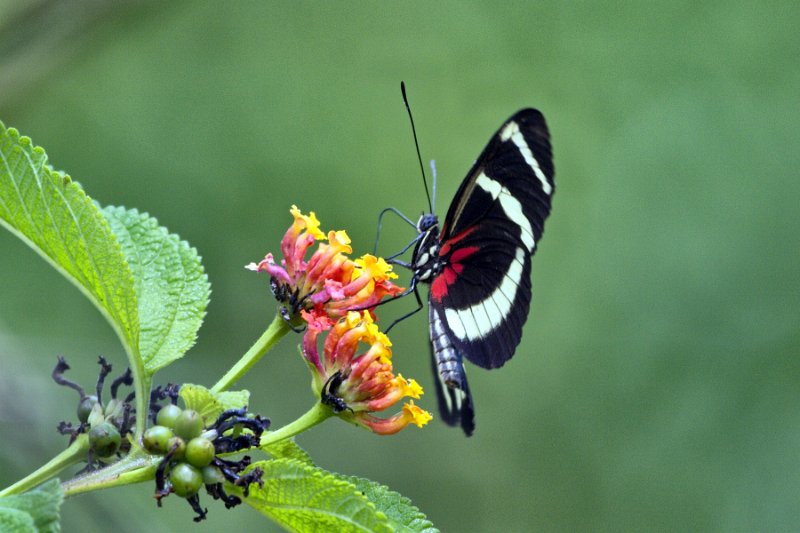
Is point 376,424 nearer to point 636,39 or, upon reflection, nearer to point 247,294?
point 247,294

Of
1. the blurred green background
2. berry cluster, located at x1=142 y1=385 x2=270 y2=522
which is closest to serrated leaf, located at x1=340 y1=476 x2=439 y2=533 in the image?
berry cluster, located at x1=142 y1=385 x2=270 y2=522

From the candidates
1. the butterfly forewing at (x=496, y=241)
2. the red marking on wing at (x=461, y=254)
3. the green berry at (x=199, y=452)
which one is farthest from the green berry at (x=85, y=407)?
the red marking on wing at (x=461, y=254)

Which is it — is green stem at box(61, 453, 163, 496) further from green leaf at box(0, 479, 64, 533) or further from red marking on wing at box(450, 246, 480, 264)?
red marking on wing at box(450, 246, 480, 264)

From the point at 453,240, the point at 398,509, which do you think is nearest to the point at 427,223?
the point at 453,240

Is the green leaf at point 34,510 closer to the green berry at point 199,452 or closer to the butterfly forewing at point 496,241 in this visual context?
the green berry at point 199,452

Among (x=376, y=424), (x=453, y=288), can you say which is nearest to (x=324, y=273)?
(x=376, y=424)

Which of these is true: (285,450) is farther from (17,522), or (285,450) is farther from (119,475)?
(17,522)
